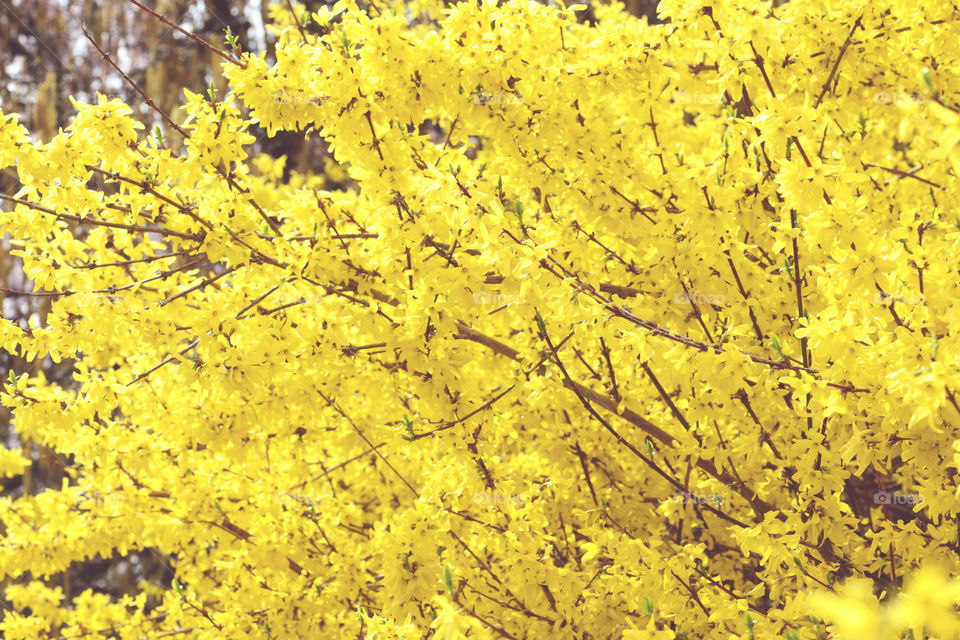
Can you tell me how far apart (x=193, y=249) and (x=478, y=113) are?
1153mm

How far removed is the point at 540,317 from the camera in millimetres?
2514

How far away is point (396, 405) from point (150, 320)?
123 centimetres

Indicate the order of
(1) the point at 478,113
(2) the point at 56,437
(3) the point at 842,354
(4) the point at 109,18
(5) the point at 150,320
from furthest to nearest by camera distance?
(4) the point at 109,18, (2) the point at 56,437, (1) the point at 478,113, (5) the point at 150,320, (3) the point at 842,354

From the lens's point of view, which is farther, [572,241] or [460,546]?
[460,546]

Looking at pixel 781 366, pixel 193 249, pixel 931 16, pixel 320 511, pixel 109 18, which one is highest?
pixel 109 18

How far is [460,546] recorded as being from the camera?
306 cm

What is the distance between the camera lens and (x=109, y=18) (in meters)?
7.88

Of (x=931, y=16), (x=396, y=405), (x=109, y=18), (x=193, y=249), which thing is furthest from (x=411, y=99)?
(x=109, y=18)

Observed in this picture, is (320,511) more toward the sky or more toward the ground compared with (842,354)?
more toward the sky

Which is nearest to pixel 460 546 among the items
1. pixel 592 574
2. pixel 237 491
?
pixel 592 574

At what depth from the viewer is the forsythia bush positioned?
2252 mm

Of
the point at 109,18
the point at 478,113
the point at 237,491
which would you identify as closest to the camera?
the point at 478,113

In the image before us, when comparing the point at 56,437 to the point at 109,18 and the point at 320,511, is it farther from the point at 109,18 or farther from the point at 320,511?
the point at 109,18

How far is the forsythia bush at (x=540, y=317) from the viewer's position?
2.25 meters
